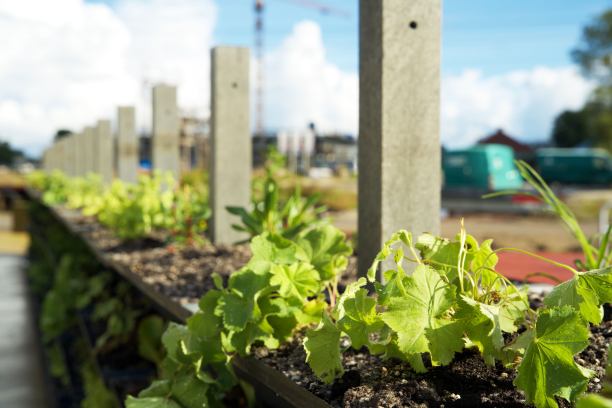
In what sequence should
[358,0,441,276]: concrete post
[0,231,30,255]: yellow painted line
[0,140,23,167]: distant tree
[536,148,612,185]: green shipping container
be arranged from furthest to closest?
[0,140,23,167]: distant tree < [536,148,612,185]: green shipping container < [0,231,30,255]: yellow painted line < [358,0,441,276]: concrete post

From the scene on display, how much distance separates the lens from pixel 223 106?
12.5 ft

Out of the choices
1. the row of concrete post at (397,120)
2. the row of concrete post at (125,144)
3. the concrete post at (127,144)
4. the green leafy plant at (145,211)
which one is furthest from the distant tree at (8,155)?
the row of concrete post at (397,120)

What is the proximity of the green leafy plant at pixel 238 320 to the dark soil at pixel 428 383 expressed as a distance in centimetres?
13

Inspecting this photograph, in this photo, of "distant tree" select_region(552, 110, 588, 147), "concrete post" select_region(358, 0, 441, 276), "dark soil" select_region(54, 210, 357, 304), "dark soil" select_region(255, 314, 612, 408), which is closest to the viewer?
"dark soil" select_region(255, 314, 612, 408)

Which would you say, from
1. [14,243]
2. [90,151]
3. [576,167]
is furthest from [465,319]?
[576,167]

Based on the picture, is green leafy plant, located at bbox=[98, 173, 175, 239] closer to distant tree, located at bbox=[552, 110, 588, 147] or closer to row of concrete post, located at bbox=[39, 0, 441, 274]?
row of concrete post, located at bbox=[39, 0, 441, 274]

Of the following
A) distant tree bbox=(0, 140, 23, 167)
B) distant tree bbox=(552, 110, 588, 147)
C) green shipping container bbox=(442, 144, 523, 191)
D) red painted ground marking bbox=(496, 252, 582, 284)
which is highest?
distant tree bbox=(552, 110, 588, 147)

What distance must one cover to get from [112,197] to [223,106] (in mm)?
2295

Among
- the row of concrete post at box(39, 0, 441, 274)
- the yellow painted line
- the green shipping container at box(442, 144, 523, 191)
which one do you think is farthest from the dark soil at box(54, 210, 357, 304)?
the green shipping container at box(442, 144, 523, 191)

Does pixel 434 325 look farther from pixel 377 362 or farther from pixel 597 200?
pixel 597 200

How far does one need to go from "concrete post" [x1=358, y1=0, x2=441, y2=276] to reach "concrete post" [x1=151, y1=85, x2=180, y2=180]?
3.80m

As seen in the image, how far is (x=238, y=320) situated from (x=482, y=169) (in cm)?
2035

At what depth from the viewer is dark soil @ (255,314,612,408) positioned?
122 cm

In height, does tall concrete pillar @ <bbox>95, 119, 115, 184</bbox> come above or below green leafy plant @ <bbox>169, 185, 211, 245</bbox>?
above
